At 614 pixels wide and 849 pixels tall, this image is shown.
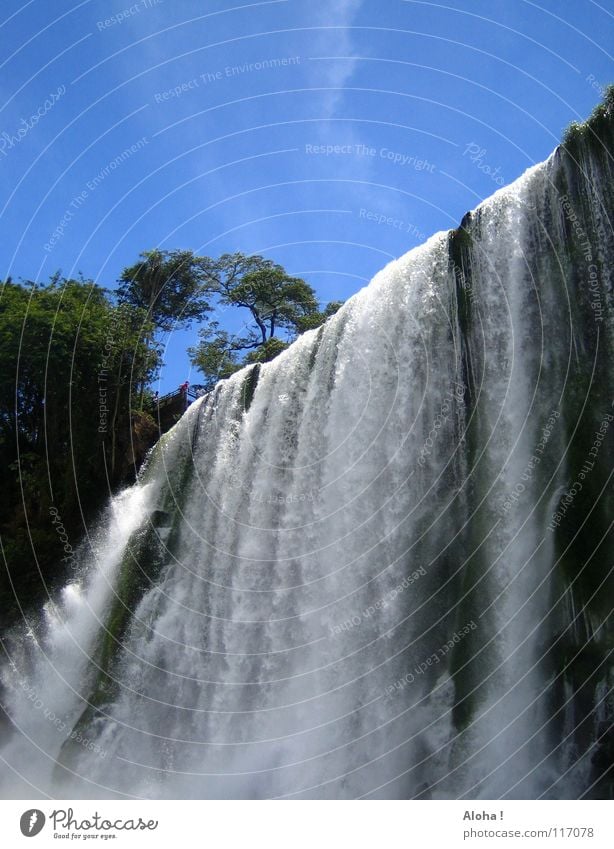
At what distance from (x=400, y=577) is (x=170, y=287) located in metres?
23.6

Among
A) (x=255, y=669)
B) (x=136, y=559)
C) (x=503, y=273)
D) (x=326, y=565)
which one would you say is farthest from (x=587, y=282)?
(x=136, y=559)

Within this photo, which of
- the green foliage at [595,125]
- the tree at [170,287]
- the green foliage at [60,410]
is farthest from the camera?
the tree at [170,287]

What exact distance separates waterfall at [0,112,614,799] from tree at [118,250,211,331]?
16777 millimetres

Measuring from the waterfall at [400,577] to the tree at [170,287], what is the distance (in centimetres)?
1678

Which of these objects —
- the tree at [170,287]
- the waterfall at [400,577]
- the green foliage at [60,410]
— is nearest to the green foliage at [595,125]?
the waterfall at [400,577]

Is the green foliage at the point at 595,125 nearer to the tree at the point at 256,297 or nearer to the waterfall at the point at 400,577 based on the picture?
the waterfall at the point at 400,577

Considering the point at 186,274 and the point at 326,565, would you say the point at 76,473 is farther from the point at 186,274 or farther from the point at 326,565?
the point at 186,274

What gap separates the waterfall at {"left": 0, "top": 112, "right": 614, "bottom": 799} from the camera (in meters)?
15.1

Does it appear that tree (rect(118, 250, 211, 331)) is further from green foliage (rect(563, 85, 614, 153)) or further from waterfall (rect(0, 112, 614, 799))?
green foliage (rect(563, 85, 614, 153))

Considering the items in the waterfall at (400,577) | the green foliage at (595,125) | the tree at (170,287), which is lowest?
the waterfall at (400,577)

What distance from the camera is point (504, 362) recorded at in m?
17.0

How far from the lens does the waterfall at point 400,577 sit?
15148mm

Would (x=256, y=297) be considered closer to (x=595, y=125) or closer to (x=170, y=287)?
(x=170, y=287)

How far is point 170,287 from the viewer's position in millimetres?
36719
